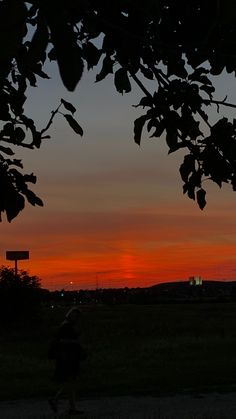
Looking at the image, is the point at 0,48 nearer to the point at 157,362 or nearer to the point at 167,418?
the point at 167,418

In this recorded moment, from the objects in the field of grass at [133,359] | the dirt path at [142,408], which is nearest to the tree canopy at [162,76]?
the dirt path at [142,408]

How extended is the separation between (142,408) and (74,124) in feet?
25.7

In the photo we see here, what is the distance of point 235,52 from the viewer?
3.50 meters

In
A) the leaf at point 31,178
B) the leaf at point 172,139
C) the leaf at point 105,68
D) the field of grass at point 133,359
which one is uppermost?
the leaf at point 105,68

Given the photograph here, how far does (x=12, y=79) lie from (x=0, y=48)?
3563 millimetres

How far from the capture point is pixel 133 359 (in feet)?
63.0

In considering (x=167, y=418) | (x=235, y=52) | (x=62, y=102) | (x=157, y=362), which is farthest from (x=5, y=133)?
(x=157, y=362)

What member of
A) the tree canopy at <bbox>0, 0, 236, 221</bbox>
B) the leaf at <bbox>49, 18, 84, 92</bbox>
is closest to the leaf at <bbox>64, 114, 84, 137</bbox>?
the tree canopy at <bbox>0, 0, 236, 221</bbox>

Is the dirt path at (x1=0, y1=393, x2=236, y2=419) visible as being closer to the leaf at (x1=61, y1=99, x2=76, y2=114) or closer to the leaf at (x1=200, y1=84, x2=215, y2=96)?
the leaf at (x1=200, y1=84, x2=215, y2=96)

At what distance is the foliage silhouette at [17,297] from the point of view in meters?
35.3

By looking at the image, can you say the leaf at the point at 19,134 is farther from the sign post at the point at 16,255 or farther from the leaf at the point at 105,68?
the sign post at the point at 16,255

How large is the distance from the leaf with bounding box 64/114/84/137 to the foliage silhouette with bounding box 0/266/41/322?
31.9m

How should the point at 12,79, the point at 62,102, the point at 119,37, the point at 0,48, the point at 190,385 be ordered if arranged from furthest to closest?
the point at 190,385 < the point at 12,79 < the point at 62,102 < the point at 119,37 < the point at 0,48

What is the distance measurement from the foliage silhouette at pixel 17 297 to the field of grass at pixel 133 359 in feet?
3.40
